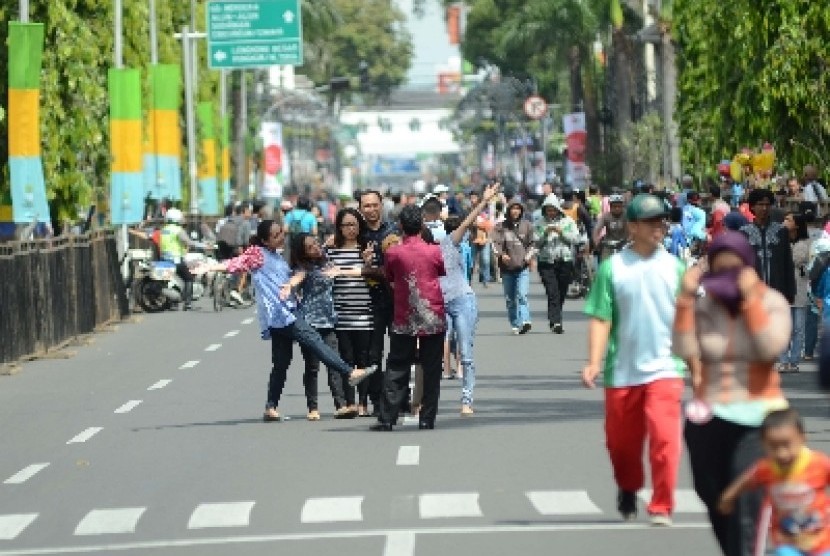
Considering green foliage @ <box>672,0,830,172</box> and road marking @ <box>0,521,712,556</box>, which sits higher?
green foliage @ <box>672,0,830,172</box>

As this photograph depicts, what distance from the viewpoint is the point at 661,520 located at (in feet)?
43.8

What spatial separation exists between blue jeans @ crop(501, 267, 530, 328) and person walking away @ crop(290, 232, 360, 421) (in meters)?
10.8

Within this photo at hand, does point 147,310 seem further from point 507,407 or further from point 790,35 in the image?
point 507,407

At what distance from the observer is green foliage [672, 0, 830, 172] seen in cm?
3431

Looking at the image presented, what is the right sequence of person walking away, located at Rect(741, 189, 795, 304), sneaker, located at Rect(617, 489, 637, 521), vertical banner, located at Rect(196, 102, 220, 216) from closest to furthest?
sneaker, located at Rect(617, 489, 637, 521) → person walking away, located at Rect(741, 189, 795, 304) → vertical banner, located at Rect(196, 102, 220, 216)

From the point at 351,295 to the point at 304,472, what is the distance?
3.96 m

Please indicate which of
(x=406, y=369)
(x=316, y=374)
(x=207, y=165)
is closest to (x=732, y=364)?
(x=406, y=369)

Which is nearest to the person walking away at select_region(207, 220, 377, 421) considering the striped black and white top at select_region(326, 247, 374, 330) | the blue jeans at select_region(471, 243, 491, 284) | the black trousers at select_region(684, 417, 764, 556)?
the striped black and white top at select_region(326, 247, 374, 330)

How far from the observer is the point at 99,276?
126 ft

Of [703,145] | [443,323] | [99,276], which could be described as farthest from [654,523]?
[703,145]

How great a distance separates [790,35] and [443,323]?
52.4ft

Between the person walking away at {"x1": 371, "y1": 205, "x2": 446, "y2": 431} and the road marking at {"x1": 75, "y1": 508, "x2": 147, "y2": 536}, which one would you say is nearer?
the road marking at {"x1": 75, "y1": 508, "x2": 147, "y2": 536}

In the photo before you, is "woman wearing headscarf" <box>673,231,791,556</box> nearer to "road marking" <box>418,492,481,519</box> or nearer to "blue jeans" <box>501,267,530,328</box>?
"road marking" <box>418,492,481,519</box>

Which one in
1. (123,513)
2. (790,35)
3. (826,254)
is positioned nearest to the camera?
(123,513)
